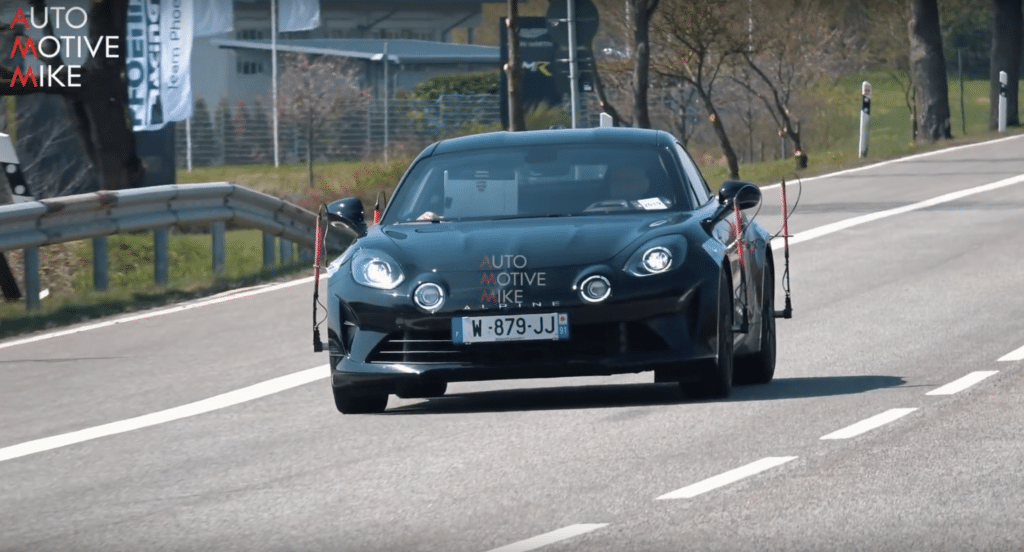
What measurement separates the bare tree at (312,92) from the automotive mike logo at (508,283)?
59.0 metres

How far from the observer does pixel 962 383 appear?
10.3 metres

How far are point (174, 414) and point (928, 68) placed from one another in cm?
3356

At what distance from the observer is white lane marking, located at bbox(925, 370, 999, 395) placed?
393 inches

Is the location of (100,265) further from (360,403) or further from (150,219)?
(360,403)

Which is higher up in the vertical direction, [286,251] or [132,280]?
[286,251]

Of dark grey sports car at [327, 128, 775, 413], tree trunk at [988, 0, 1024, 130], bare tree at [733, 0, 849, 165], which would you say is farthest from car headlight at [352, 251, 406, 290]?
bare tree at [733, 0, 849, 165]

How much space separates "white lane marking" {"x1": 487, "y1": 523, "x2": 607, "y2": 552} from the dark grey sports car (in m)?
2.69

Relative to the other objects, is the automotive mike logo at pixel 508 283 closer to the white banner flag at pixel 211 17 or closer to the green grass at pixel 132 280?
the green grass at pixel 132 280

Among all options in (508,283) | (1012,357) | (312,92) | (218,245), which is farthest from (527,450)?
(312,92)

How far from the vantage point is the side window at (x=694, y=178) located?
421 inches

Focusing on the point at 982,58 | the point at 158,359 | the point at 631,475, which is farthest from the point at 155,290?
the point at 982,58

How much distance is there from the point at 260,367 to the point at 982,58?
82.0m

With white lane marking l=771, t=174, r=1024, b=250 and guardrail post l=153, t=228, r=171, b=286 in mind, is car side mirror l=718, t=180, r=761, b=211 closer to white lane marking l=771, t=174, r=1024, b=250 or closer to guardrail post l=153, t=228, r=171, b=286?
guardrail post l=153, t=228, r=171, b=286

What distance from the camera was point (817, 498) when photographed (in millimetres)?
7082
